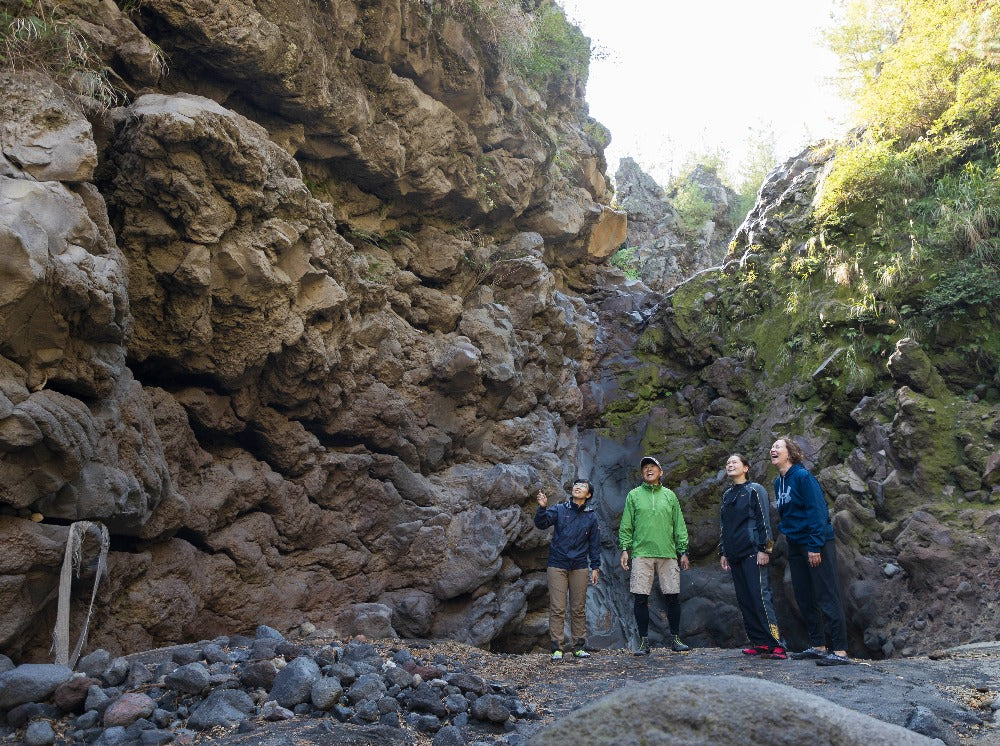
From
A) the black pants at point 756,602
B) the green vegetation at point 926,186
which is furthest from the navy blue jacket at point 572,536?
the green vegetation at point 926,186

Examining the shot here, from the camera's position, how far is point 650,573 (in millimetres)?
8516

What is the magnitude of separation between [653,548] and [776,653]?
174 centimetres

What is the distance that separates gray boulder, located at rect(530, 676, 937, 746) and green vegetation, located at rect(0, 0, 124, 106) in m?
6.96

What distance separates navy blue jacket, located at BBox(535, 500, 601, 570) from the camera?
8406 millimetres

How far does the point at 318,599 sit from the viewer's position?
8.84 meters

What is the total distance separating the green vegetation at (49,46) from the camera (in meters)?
6.02

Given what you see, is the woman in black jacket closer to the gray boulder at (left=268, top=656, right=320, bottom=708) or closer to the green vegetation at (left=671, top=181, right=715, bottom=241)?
the gray boulder at (left=268, top=656, right=320, bottom=708)

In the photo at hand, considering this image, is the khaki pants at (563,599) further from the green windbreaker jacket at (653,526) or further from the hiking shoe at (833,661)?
the hiking shoe at (833,661)

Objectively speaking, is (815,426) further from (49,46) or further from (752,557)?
(49,46)

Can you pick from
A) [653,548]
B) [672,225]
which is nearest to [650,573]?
[653,548]

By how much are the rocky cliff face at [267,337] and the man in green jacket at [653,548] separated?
246cm

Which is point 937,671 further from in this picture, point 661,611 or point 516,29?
point 516,29

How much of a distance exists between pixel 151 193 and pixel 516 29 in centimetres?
968

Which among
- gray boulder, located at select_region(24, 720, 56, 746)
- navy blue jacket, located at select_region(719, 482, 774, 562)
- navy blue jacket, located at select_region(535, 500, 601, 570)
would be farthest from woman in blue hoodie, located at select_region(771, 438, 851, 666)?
gray boulder, located at select_region(24, 720, 56, 746)
